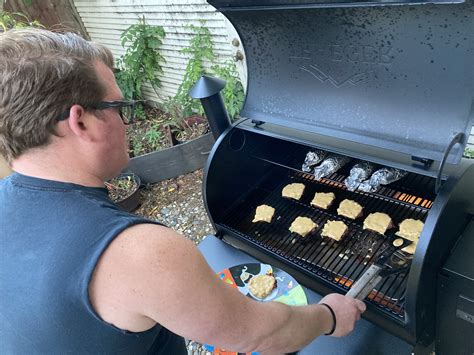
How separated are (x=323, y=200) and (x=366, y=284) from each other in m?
0.67

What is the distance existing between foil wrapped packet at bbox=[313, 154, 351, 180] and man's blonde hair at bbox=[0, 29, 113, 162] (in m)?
1.25

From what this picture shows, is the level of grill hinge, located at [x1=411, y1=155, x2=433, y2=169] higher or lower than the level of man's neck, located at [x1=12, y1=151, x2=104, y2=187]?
lower

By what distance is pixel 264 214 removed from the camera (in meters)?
1.96

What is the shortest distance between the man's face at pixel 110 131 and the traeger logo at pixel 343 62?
0.98 meters

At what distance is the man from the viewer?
2.53ft

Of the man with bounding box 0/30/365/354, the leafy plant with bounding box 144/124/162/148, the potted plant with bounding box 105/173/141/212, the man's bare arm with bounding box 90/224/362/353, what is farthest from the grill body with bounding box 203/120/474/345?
the leafy plant with bounding box 144/124/162/148

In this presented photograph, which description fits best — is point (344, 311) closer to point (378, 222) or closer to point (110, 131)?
point (378, 222)

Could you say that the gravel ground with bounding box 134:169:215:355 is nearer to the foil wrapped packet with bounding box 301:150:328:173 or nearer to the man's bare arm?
the foil wrapped packet with bounding box 301:150:328:173

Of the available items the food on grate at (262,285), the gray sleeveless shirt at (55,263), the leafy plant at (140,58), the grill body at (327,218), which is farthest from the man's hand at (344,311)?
the leafy plant at (140,58)

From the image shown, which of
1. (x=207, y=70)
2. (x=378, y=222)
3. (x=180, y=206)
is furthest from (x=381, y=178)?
(x=207, y=70)

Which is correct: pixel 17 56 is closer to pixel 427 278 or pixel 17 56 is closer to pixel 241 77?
pixel 427 278

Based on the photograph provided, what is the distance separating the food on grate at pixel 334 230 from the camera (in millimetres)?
1715

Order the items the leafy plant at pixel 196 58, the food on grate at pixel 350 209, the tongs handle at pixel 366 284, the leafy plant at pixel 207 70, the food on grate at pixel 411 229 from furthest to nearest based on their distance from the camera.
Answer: the leafy plant at pixel 196 58, the leafy plant at pixel 207 70, the food on grate at pixel 350 209, the food on grate at pixel 411 229, the tongs handle at pixel 366 284

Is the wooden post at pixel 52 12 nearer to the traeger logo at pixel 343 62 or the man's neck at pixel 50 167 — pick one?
the traeger logo at pixel 343 62
